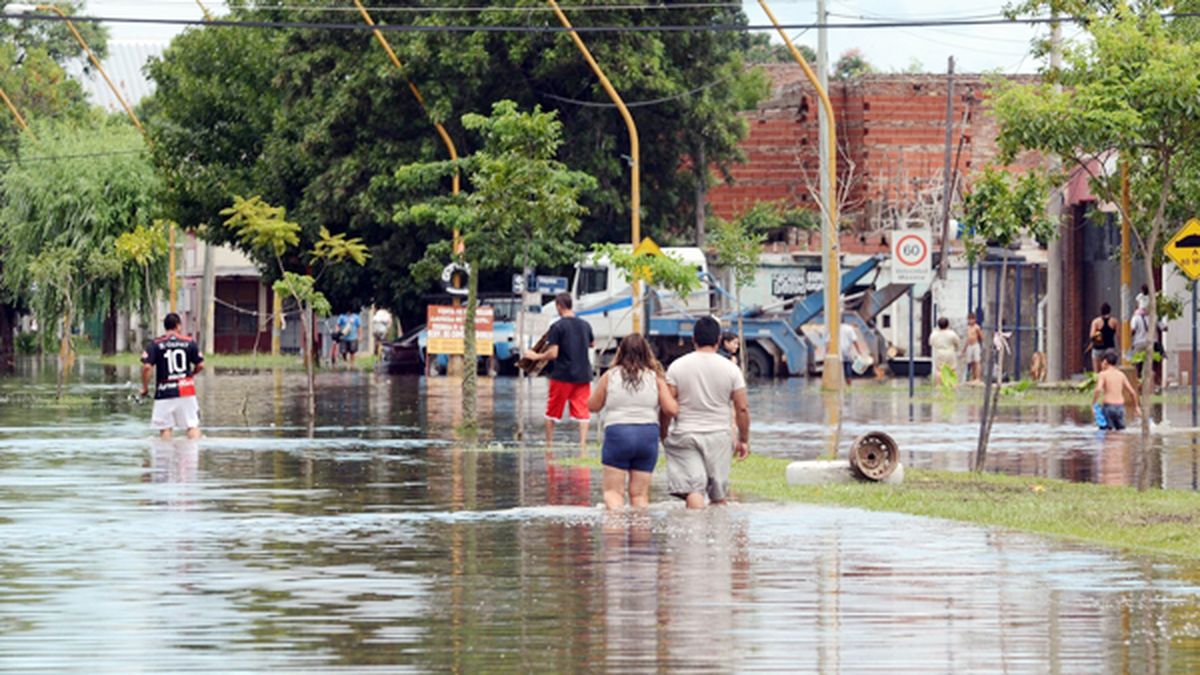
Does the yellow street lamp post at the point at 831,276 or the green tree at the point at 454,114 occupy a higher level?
the green tree at the point at 454,114

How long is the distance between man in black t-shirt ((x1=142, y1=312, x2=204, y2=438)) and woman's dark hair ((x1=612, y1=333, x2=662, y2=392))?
10.2 metres

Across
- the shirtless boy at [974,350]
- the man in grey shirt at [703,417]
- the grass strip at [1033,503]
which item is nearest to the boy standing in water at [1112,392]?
the grass strip at [1033,503]

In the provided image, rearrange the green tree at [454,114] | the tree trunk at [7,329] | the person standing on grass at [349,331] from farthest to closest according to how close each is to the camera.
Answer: the tree trunk at [7,329], the person standing on grass at [349,331], the green tree at [454,114]

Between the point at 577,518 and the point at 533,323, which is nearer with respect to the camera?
the point at 577,518

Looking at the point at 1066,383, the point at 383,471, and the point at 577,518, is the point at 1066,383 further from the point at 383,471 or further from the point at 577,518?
the point at 577,518

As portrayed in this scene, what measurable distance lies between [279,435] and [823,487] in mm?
11410

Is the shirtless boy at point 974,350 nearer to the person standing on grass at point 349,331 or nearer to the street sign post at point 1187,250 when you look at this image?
the street sign post at point 1187,250

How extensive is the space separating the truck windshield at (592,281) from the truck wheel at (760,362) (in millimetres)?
4086

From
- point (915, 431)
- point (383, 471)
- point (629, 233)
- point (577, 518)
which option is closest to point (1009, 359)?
point (629, 233)

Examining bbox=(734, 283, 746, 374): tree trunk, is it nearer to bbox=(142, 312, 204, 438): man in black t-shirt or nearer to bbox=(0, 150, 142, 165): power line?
bbox=(142, 312, 204, 438): man in black t-shirt

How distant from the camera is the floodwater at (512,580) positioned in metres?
10.6

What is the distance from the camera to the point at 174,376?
26906 millimetres

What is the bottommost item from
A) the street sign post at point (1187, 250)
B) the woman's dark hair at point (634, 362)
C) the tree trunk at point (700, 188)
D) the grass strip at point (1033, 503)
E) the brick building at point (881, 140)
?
the grass strip at point (1033, 503)

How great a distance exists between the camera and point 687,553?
1491cm
